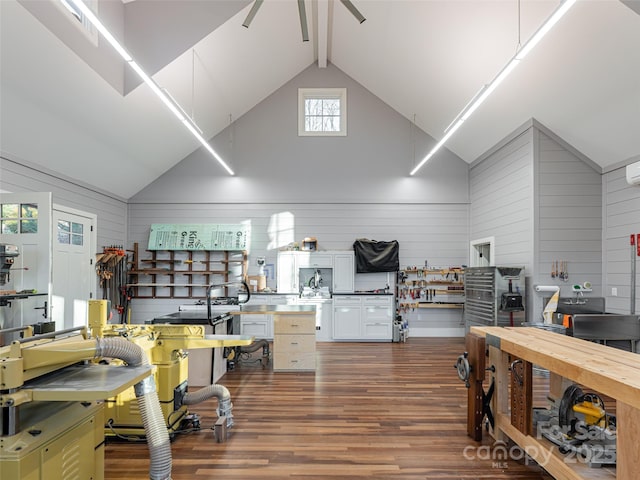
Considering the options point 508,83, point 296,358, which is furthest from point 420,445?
point 508,83

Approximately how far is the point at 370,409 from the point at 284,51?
22.0 ft

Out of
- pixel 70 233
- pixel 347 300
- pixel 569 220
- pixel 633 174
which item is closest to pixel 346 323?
pixel 347 300

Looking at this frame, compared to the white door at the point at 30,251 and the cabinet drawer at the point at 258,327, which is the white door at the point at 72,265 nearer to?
the white door at the point at 30,251

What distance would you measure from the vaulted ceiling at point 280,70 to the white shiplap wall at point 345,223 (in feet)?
3.60

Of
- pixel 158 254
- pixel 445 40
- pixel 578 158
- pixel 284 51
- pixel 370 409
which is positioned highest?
pixel 284 51

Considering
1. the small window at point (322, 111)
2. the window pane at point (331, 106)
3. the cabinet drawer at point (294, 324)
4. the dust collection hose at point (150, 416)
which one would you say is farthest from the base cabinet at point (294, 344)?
the window pane at point (331, 106)

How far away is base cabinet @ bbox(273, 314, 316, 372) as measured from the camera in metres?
5.32

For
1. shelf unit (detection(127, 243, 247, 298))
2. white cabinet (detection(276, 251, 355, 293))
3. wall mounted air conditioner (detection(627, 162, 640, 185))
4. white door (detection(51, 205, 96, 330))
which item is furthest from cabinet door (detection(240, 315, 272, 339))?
wall mounted air conditioner (detection(627, 162, 640, 185))

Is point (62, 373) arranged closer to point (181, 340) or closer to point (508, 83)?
point (181, 340)

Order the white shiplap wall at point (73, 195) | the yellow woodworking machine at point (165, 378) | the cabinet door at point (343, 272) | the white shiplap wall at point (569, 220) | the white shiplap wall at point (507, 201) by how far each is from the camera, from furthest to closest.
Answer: the cabinet door at point (343, 272) < the white shiplap wall at point (507, 201) < the white shiplap wall at point (569, 220) < the white shiplap wall at point (73, 195) < the yellow woodworking machine at point (165, 378)

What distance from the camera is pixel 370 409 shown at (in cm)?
389

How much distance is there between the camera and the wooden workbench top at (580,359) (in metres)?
1.83

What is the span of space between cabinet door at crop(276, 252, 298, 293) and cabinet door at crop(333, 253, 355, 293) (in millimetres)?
846

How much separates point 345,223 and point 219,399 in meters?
5.62
